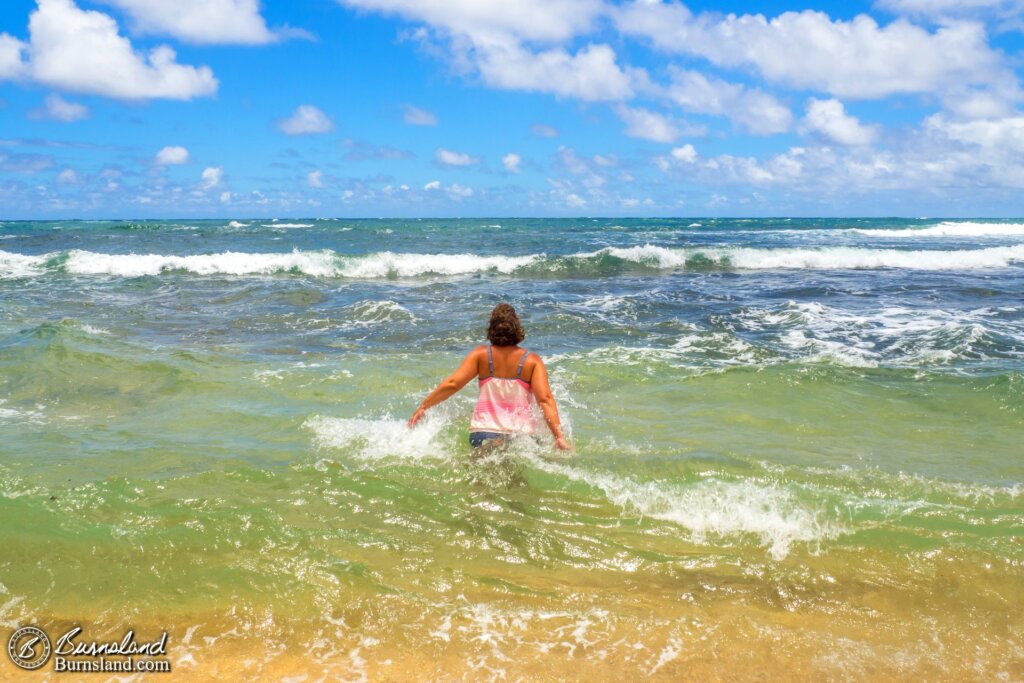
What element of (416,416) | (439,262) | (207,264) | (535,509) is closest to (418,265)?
(439,262)

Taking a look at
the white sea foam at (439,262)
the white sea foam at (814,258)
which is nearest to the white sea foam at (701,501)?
the white sea foam at (439,262)

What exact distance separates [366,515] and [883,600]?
3.31 m

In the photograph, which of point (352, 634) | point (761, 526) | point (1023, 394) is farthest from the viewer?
point (1023, 394)

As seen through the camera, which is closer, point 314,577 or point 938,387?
point 314,577

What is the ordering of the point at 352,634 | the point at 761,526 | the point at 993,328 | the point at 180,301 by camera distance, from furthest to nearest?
the point at 180,301, the point at 993,328, the point at 761,526, the point at 352,634

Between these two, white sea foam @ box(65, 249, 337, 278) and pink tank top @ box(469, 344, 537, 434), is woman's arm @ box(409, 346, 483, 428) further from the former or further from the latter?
white sea foam @ box(65, 249, 337, 278)

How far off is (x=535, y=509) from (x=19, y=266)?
28221mm

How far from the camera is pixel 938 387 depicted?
877cm

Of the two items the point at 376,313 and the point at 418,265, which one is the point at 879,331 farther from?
the point at 418,265

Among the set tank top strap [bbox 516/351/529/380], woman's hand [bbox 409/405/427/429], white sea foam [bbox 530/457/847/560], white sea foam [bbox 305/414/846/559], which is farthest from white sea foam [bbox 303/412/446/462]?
white sea foam [bbox 530/457/847/560]

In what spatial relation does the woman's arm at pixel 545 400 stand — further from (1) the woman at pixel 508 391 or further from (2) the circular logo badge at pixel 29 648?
(2) the circular logo badge at pixel 29 648

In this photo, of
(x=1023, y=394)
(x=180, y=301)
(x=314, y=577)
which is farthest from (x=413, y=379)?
(x=180, y=301)

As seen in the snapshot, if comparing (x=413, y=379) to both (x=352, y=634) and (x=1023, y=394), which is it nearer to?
(x=352, y=634)

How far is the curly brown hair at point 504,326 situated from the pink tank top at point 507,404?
16cm
